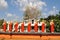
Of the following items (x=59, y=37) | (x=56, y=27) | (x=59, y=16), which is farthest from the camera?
(x=59, y=16)

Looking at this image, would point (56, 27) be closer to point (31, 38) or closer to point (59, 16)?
point (59, 16)

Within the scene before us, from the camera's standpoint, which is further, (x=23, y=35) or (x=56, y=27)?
(x=56, y=27)

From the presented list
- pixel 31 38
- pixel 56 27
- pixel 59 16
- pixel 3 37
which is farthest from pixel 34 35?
pixel 59 16

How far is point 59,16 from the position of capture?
51.1m

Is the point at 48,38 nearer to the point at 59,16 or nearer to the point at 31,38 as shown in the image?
the point at 31,38

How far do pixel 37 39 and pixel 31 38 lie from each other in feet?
2.25

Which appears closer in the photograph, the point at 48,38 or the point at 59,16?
the point at 48,38

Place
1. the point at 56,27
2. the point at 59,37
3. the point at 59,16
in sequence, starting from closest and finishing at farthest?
the point at 59,37
the point at 56,27
the point at 59,16

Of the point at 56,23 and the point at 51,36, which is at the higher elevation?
the point at 56,23

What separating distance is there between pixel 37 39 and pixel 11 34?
10.0ft

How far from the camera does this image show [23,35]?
832 inches

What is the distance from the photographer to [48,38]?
20.7m

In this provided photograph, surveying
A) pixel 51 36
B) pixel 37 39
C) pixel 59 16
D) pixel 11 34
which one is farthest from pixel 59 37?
pixel 59 16

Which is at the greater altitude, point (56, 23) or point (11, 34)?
point (56, 23)
